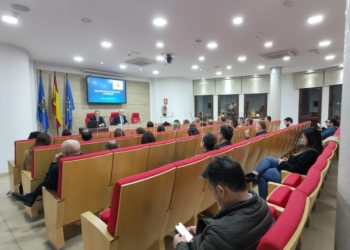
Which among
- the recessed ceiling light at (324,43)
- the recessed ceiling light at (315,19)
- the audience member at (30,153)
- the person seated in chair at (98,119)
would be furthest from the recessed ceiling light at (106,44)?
the recessed ceiling light at (324,43)

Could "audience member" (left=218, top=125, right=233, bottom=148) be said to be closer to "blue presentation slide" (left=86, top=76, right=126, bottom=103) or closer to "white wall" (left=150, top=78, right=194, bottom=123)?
"blue presentation slide" (left=86, top=76, right=126, bottom=103)

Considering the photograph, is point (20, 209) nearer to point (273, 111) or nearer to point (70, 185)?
point (70, 185)

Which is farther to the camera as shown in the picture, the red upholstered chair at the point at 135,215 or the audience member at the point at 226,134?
the audience member at the point at 226,134

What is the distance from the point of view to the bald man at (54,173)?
2.03 m

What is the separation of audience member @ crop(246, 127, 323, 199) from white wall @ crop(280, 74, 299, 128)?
8800mm

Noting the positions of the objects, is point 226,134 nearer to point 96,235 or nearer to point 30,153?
point 96,235

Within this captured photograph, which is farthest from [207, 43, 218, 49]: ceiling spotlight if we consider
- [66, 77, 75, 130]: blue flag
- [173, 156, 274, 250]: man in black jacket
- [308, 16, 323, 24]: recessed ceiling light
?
[66, 77, 75, 130]: blue flag

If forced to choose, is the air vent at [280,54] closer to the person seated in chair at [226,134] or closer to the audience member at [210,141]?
the person seated in chair at [226,134]

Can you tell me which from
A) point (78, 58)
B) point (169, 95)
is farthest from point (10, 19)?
point (169, 95)

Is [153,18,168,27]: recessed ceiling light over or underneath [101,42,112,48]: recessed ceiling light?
underneath

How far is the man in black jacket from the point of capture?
84 cm

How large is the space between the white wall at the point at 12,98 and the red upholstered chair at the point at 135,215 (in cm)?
496

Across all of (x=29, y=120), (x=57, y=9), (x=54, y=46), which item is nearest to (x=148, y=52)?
(x=54, y=46)

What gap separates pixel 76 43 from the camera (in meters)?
5.14
